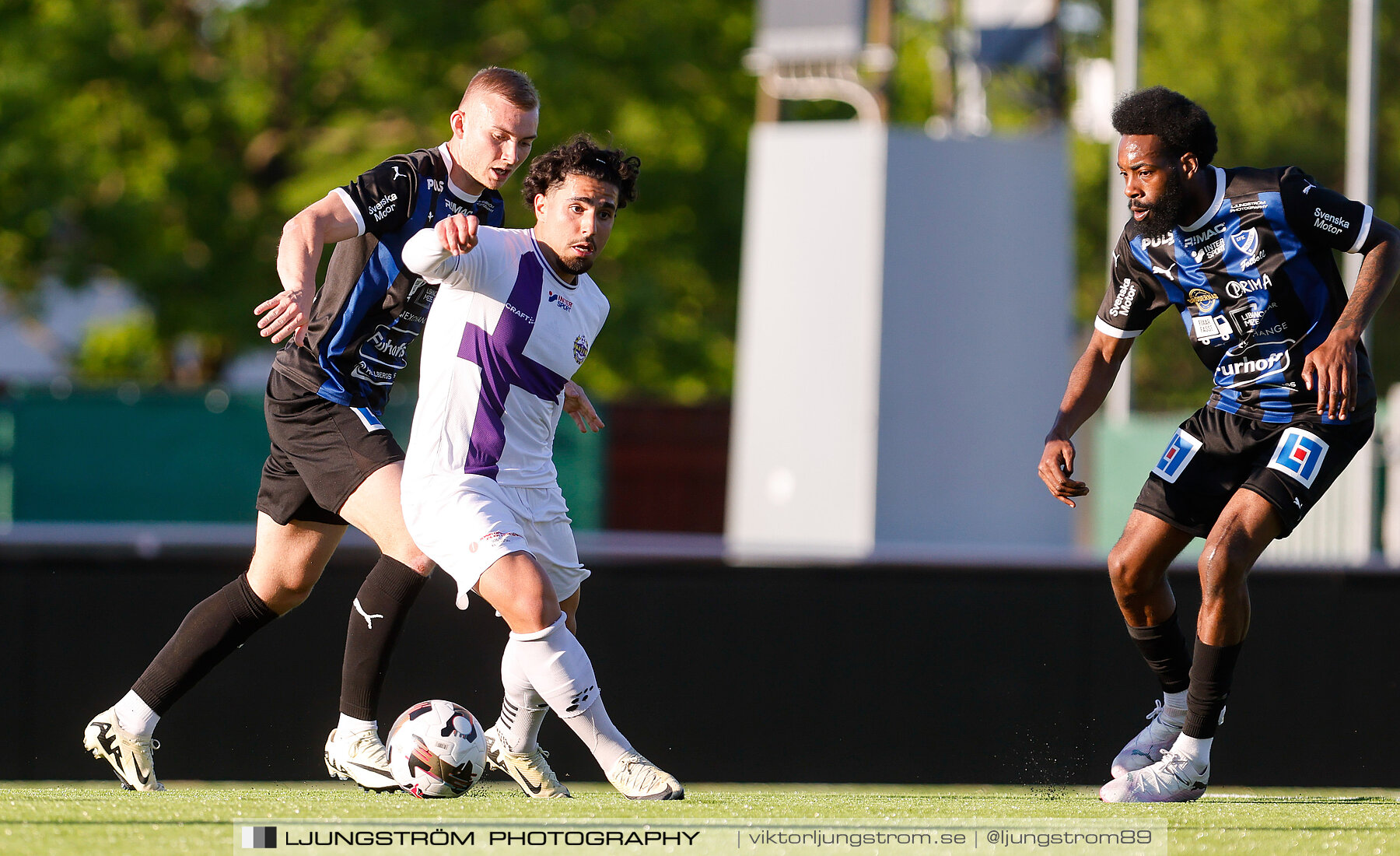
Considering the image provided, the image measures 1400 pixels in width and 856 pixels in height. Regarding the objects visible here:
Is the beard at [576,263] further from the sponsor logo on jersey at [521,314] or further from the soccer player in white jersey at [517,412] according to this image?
the sponsor logo on jersey at [521,314]

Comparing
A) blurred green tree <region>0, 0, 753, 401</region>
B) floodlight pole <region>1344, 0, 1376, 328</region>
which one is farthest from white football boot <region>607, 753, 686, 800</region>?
blurred green tree <region>0, 0, 753, 401</region>

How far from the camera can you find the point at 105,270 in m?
22.9

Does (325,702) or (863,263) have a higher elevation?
(863,263)

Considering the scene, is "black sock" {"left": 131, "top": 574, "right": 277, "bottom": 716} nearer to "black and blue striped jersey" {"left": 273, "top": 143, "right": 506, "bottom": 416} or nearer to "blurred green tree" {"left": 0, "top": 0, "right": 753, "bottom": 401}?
"black and blue striped jersey" {"left": 273, "top": 143, "right": 506, "bottom": 416}

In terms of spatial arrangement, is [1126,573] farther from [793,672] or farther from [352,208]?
[352,208]

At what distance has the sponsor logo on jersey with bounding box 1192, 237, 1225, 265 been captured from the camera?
17.1 feet

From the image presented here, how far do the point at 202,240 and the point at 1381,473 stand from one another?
15.0 m

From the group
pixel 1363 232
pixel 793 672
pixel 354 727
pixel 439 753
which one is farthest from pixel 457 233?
pixel 793 672

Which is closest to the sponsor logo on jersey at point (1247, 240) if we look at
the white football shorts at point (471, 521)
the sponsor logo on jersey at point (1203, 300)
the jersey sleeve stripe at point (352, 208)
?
the sponsor logo on jersey at point (1203, 300)

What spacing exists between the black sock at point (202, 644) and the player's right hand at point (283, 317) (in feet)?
4.07

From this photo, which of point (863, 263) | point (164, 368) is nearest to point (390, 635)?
point (863, 263)

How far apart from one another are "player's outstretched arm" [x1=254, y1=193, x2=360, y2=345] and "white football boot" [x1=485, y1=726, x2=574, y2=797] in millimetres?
1452

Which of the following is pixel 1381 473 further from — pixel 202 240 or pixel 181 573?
pixel 202 240

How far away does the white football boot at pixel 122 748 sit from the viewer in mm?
5512
